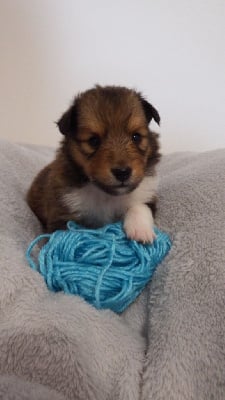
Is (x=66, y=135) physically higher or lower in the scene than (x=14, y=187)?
higher

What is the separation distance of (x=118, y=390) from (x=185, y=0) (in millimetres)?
2660

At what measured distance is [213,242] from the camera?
1.47 m

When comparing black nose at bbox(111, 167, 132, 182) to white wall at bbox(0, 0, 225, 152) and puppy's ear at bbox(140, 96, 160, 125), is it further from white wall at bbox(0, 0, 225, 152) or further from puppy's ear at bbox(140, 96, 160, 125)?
white wall at bbox(0, 0, 225, 152)

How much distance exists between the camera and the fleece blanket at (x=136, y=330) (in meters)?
1.07

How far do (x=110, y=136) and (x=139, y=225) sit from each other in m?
0.35

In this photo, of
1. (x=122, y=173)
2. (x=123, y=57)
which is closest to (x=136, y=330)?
(x=122, y=173)

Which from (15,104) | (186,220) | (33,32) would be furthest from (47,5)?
(186,220)

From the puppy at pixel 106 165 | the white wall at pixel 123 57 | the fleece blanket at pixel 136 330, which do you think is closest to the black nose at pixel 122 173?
the puppy at pixel 106 165

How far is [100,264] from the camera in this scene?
1.48m

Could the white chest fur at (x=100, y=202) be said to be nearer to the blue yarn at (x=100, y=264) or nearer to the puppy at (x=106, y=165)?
the puppy at (x=106, y=165)

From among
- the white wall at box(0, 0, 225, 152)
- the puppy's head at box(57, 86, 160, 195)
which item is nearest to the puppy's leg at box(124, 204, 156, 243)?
the puppy's head at box(57, 86, 160, 195)

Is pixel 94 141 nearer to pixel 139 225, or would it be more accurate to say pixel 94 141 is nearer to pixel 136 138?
pixel 136 138

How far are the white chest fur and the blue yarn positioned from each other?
208mm

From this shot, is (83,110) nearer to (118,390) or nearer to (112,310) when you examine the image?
(112,310)
